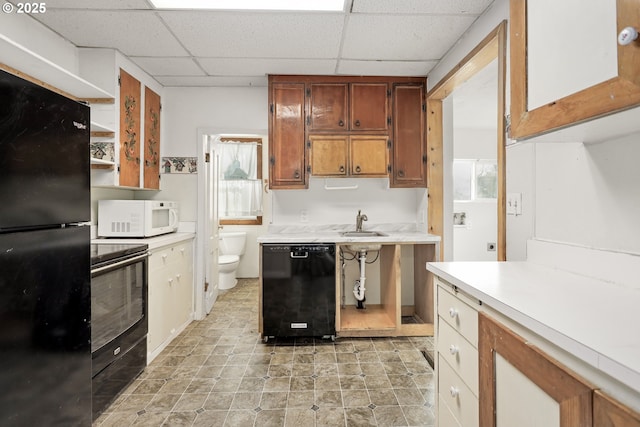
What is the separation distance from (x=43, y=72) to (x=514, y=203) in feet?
9.21

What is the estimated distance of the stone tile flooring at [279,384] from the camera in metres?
1.72

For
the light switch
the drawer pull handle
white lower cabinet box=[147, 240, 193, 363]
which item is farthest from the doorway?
the drawer pull handle

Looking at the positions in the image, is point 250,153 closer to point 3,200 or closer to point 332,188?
point 332,188

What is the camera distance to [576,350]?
2.09ft

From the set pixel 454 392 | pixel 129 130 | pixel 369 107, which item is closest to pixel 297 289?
pixel 454 392

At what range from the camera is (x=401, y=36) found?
89.0 inches

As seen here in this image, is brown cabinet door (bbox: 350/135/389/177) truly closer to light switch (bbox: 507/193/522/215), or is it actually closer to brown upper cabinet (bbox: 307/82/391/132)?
brown upper cabinet (bbox: 307/82/391/132)

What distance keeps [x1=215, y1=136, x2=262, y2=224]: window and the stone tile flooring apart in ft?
7.55

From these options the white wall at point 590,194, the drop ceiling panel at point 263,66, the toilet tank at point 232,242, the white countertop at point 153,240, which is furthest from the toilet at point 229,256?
the white wall at point 590,194

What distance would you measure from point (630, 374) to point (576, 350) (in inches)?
4.2

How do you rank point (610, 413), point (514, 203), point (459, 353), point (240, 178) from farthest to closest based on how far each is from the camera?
point (240, 178) < point (514, 203) < point (459, 353) < point (610, 413)

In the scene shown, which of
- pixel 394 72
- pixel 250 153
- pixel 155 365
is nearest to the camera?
pixel 155 365

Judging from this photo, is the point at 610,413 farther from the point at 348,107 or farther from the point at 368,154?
the point at 348,107

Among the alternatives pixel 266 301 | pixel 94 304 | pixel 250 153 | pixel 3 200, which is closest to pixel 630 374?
pixel 3 200
